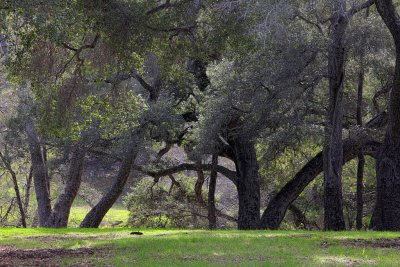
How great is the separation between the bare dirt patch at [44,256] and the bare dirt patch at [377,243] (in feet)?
16.2

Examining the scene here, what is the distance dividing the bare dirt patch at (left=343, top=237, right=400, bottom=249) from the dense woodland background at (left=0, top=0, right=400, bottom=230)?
3691 mm

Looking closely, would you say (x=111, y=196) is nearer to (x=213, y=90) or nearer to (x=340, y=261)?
(x=213, y=90)

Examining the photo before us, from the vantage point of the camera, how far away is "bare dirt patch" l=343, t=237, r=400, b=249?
12430 mm

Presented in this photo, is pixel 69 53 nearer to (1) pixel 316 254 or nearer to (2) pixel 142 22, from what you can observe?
(2) pixel 142 22

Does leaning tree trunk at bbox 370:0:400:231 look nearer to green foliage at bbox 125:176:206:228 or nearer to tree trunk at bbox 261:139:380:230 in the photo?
tree trunk at bbox 261:139:380:230

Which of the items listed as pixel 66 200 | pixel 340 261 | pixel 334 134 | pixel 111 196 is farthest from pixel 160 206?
pixel 340 261

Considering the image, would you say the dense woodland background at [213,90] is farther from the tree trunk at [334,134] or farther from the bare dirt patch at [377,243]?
the bare dirt patch at [377,243]

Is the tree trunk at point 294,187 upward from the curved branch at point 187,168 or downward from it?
downward

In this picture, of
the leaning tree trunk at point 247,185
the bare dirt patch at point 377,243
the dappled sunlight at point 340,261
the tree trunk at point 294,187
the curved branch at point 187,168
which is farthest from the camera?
the curved branch at point 187,168

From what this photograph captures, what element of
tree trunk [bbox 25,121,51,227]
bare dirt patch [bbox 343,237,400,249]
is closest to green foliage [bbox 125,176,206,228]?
tree trunk [bbox 25,121,51,227]

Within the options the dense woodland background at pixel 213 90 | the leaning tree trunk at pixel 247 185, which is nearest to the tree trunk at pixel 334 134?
the dense woodland background at pixel 213 90

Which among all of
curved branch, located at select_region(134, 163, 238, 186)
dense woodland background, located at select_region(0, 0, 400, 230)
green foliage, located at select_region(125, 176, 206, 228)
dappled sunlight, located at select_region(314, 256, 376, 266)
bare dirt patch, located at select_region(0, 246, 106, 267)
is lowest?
bare dirt patch, located at select_region(0, 246, 106, 267)

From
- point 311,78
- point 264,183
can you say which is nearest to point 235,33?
point 311,78

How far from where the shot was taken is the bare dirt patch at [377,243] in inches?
489
